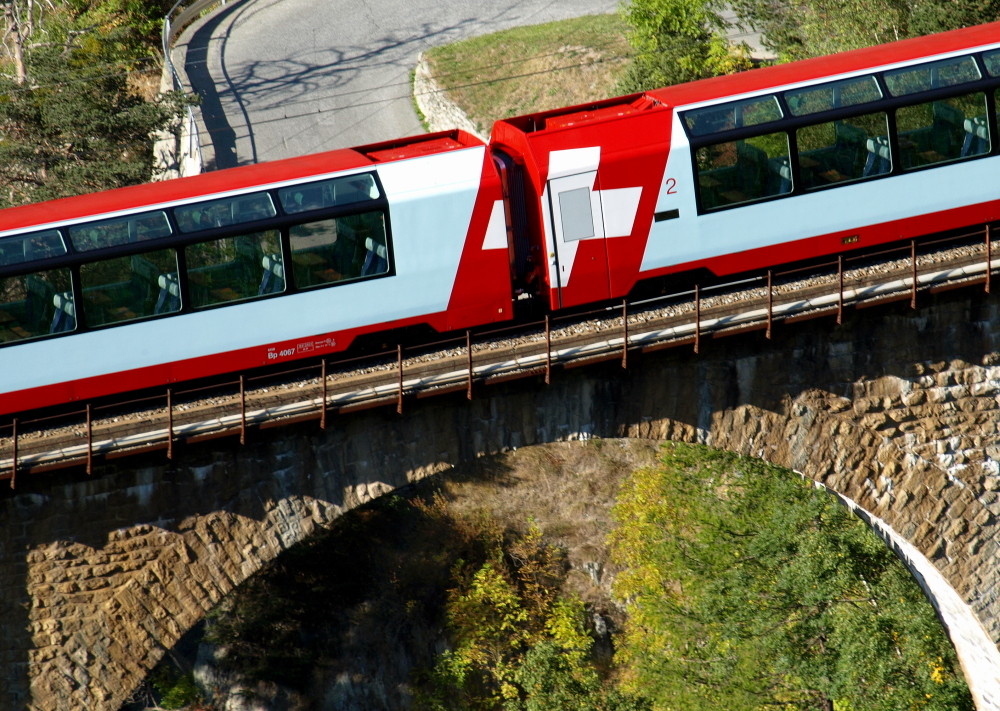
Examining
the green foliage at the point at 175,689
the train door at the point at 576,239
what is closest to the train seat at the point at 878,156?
the train door at the point at 576,239

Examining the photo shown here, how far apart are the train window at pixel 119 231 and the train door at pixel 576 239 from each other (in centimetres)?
492

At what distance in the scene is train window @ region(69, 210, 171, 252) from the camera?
13.2 meters

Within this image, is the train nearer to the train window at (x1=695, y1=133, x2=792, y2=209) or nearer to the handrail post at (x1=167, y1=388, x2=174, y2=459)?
the train window at (x1=695, y1=133, x2=792, y2=209)

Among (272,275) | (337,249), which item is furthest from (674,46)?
(272,275)

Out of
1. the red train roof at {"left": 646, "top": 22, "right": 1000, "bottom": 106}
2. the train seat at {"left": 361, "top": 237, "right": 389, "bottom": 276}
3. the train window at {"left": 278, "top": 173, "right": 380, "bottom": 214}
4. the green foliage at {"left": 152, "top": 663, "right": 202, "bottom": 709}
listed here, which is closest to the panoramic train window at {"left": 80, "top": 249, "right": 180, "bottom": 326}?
the train window at {"left": 278, "top": 173, "right": 380, "bottom": 214}

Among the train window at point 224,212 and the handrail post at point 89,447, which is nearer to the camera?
the handrail post at point 89,447

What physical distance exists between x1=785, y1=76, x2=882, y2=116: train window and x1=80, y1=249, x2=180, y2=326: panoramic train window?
854 cm

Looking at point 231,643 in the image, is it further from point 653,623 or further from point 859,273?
point 859,273

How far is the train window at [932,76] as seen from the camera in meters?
14.9

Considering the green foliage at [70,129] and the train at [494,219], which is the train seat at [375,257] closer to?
the train at [494,219]

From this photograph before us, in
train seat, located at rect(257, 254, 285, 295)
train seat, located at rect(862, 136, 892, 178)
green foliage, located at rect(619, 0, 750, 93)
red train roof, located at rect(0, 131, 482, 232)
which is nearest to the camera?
red train roof, located at rect(0, 131, 482, 232)

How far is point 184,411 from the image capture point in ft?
43.9

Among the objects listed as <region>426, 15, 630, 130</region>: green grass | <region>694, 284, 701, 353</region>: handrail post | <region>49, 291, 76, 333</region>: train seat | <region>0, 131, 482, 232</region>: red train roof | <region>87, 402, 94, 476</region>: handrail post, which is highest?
<region>426, 15, 630, 130</region>: green grass

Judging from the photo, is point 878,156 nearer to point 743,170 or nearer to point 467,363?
point 743,170
